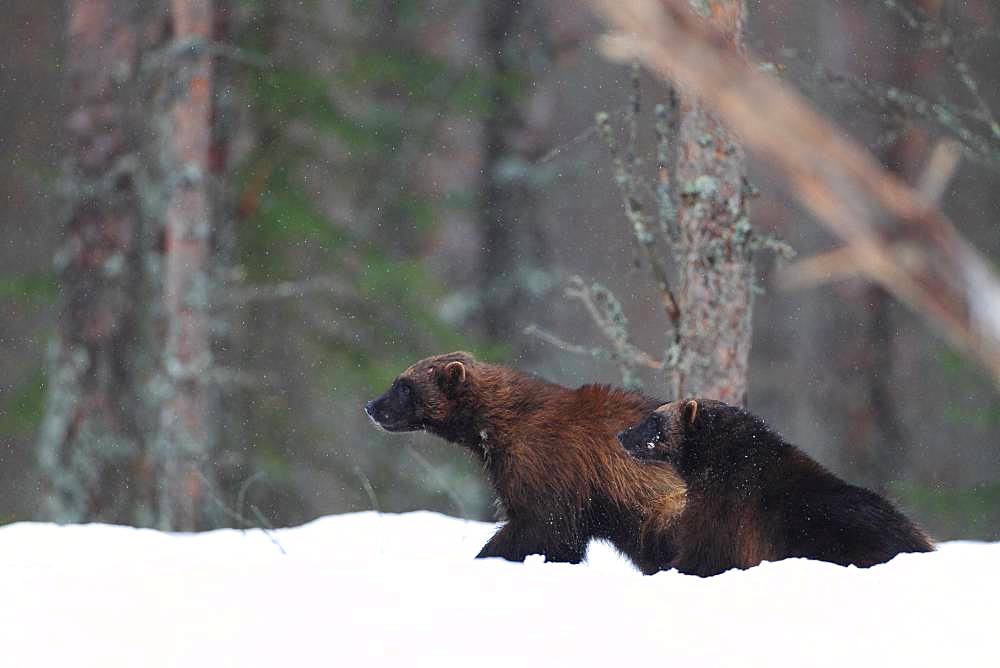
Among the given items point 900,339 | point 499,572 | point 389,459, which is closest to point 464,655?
point 499,572

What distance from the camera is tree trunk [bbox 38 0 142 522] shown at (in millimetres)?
→ 10258

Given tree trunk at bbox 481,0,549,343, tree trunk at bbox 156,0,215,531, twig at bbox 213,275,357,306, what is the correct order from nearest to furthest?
twig at bbox 213,275,357,306, tree trunk at bbox 156,0,215,531, tree trunk at bbox 481,0,549,343

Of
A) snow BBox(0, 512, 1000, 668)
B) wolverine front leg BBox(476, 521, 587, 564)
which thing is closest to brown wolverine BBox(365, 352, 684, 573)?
wolverine front leg BBox(476, 521, 587, 564)

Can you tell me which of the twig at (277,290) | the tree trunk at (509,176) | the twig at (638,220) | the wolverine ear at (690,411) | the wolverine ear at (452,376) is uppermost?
the tree trunk at (509,176)

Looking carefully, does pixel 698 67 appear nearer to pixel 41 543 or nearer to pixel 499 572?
pixel 499 572

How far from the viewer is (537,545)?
5090mm

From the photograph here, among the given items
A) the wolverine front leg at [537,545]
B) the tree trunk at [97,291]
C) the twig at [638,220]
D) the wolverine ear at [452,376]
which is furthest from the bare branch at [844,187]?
the tree trunk at [97,291]

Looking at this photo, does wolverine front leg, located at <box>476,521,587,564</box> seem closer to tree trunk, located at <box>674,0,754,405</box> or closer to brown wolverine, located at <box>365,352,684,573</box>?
brown wolverine, located at <box>365,352,684,573</box>

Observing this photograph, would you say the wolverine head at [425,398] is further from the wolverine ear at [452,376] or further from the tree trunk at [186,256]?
the tree trunk at [186,256]

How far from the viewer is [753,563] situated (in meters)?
4.57

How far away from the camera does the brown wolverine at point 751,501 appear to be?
14.5 feet

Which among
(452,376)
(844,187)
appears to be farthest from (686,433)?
(844,187)

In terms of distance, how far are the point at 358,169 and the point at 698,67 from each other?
44.4ft

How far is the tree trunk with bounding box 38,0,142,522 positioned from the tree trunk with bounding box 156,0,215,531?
36cm
